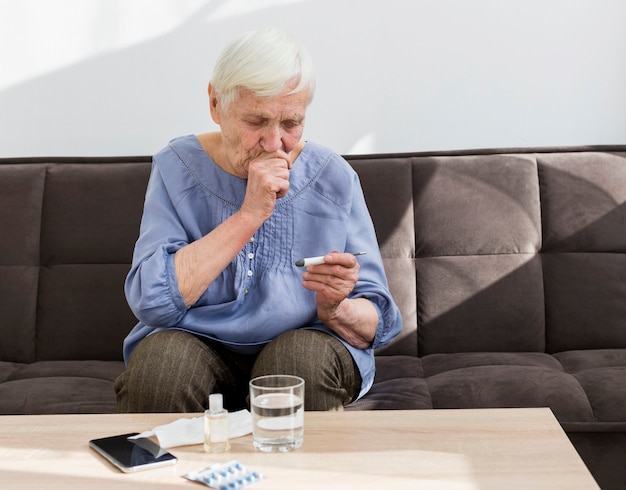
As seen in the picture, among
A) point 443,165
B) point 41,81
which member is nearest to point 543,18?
point 443,165

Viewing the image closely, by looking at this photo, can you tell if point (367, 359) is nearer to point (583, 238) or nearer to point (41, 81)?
point (583, 238)

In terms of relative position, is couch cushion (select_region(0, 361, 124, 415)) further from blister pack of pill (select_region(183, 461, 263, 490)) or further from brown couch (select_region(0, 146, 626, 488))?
blister pack of pill (select_region(183, 461, 263, 490))

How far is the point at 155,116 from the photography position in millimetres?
2838

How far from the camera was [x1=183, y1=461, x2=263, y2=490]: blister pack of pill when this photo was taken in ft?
3.88

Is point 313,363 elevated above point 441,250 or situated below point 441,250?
below

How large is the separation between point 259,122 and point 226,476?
85 centimetres

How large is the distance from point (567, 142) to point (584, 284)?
59cm

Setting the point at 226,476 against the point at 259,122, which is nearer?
the point at 226,476

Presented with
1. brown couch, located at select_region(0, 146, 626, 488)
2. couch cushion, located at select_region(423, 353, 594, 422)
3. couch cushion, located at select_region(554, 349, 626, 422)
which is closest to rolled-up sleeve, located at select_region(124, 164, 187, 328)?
brown couch, located at select_region(0, 146, 626, 488)

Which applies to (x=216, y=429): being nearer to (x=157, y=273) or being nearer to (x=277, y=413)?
(x=277, y=413)

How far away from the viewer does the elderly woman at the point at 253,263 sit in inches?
66.2

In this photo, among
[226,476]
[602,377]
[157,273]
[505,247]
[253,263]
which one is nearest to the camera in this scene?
[226,476]

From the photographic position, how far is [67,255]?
2.46 metres

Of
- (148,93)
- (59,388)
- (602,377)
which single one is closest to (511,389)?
(602,377)
